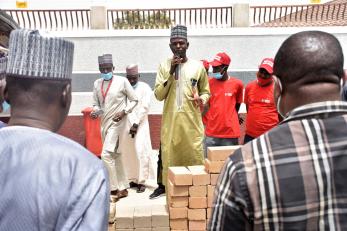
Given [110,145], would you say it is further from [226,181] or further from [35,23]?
[35,23]

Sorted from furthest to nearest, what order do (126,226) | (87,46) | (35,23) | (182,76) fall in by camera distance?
1. (35,23)
2. (87,46)
3. (182,76)
4. (126,226)

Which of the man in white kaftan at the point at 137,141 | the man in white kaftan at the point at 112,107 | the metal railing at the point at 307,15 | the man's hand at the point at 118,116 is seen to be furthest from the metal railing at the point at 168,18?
the man's hand at the point at 118,116

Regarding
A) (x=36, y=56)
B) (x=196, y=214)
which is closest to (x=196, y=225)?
(x=196, y=214)

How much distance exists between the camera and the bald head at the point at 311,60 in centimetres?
142

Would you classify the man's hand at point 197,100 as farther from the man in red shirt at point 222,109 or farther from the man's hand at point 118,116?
the man's hand at point 118,116

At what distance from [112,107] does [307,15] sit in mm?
6815

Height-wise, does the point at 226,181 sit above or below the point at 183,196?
above

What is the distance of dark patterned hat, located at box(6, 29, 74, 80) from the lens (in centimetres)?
151

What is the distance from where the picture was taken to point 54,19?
Answer: 32.6 ft

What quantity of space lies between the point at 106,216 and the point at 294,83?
768 mm

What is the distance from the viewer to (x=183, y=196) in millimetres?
4152

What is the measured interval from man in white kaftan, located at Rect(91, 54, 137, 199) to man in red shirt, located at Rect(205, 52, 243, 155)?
1004mm

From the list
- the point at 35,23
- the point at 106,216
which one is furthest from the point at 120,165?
the point at 35,23

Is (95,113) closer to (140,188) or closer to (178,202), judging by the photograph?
(140,188)
